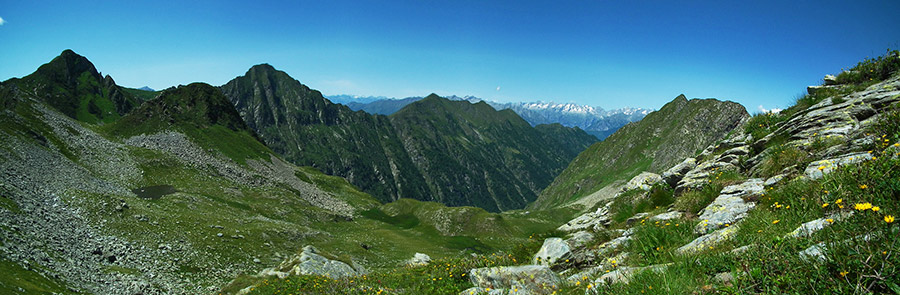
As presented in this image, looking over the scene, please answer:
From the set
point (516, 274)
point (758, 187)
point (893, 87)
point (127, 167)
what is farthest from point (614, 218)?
point (127, 167)

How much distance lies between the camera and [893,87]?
44.7ft

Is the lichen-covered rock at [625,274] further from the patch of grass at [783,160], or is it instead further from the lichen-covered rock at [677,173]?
the lichen-covered rock at [677,173]

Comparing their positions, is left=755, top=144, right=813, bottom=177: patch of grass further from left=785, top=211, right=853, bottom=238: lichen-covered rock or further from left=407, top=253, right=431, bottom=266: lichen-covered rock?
left=407, top=253, right=431, bottom=266: lichen-covered rock

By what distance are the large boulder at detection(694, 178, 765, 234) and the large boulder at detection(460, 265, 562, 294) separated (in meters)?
3.88

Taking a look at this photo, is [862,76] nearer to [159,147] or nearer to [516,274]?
[516,274]

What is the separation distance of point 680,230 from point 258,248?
48432 mm

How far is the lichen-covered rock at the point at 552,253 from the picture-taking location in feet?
35.5

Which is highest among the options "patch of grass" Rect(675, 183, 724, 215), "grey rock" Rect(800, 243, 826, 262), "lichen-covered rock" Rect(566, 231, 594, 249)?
"grey rock" Rect(800, 243, 826, 262)

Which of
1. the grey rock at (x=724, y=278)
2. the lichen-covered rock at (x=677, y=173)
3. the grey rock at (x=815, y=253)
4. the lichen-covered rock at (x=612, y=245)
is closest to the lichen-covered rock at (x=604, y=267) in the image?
the lichen-covered rock at (x=612, y=245)

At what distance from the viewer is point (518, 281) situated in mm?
9109

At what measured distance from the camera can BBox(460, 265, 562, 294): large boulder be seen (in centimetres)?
856

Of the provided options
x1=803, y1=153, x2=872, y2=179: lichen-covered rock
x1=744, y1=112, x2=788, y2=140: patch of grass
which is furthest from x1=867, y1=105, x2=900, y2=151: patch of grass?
x1=744, y1=112, x2=788, y2=140: patch of grass

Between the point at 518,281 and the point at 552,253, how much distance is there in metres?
2.50

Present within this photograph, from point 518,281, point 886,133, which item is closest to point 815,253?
point 518,281
